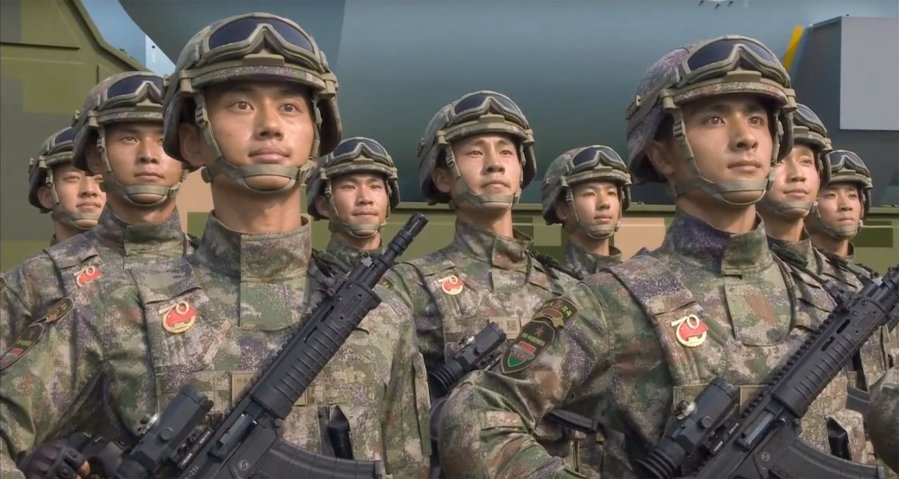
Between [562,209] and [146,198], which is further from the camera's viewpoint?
[562,209]

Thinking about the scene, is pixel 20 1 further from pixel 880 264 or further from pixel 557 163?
pixel 880 264

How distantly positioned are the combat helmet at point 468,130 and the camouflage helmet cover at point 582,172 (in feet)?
5.19

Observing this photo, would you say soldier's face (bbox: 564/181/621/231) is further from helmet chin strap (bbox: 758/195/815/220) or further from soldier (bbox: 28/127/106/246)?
soldier (bbox: 28/127/106/246)

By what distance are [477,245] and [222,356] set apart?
4.00 m

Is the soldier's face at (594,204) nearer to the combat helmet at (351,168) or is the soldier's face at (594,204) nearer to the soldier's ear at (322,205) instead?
the combat helmet at (351,168)

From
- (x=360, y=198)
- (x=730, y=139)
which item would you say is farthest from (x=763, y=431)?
(x=360, y=198)

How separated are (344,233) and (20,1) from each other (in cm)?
517

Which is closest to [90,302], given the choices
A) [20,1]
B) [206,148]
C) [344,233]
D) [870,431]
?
Answer: [206,148]

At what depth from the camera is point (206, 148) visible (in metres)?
4.23

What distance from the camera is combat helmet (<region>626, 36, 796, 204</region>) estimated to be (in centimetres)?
442

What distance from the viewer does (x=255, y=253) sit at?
4.20 metres

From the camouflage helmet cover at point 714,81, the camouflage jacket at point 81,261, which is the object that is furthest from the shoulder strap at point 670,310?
the camouflage jacket at point 81,261

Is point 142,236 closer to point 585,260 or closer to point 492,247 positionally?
point 492,247

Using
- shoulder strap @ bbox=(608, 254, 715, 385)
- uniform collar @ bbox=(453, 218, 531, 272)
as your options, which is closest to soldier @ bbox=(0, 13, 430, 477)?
shoulder strap @ bbox=(608, 254, 715, 385)
